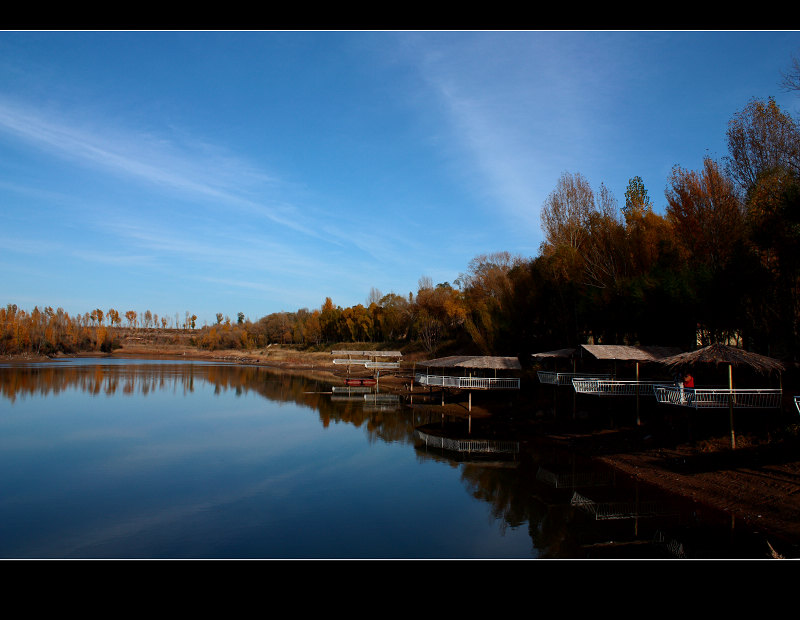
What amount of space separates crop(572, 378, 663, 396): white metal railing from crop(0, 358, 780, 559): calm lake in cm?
296

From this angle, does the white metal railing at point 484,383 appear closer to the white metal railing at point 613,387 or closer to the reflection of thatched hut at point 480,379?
the reflection of thatched hut at point 480,379

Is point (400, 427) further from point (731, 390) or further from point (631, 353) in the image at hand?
point (731, 390)

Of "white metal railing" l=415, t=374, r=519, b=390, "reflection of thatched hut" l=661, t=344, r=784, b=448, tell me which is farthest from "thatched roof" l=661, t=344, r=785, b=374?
"white metal railing" l=415, t=374, r=519, b=390

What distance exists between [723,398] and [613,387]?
16.8 feet

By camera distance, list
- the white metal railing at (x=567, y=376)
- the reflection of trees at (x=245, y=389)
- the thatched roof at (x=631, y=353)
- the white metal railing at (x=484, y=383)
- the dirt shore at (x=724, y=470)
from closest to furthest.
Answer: the dirt shore at (x=724, y=470) → the thatched roof at (x=631, y=353) → the white metal railing at (x=567, y=376) → the reflection of trees at (x=245, y=389) → the white metal railing at (x=484, y=383)

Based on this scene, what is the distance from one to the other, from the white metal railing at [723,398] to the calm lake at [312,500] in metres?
3.31

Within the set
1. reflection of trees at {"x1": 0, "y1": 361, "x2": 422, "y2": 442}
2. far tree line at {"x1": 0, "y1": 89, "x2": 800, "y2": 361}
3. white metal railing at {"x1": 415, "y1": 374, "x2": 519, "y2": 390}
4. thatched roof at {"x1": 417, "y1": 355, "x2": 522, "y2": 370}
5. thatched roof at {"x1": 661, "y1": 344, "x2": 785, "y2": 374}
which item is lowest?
reflection of trees at {"x1": 0, "y1": 361, "x2": 422, "y2": 442}

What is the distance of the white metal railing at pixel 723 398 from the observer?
15.2 metres

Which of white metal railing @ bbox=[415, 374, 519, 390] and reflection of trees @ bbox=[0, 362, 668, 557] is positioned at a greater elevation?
white metal railing @ bbox=[415, 374, 519, 390]

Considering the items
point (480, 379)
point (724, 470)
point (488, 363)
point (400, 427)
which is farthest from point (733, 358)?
point (400, 427)

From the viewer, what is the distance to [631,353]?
69.0ft

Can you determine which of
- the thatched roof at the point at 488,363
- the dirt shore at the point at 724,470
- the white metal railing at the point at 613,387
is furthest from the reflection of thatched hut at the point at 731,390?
the thatched roof at the point at 488,363

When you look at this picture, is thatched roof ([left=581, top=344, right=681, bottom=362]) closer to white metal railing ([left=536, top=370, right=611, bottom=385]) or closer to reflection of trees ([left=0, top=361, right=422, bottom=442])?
white metal railing ([left=536, top=370, right=611, bottom=385])

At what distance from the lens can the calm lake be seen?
10203 mm
